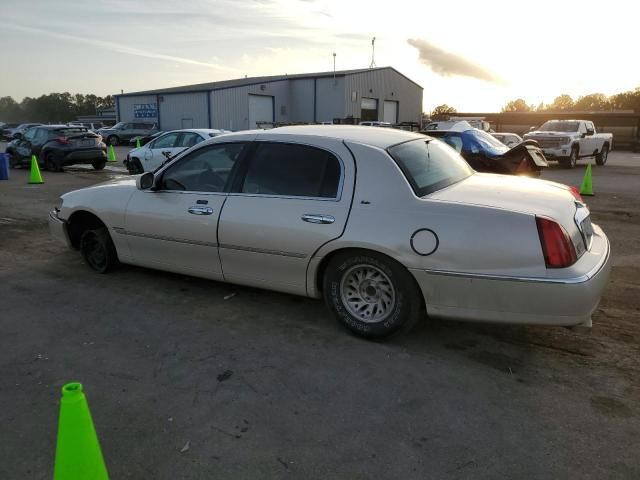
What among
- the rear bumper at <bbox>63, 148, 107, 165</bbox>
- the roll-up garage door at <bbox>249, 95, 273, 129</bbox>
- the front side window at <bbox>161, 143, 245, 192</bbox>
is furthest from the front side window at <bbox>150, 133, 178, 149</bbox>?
the roll-up garage door at <bbox>249, 95, 273, 129</bbox>

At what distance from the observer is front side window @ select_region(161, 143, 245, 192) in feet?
14.9

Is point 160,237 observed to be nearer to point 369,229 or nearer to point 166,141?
point 369,229

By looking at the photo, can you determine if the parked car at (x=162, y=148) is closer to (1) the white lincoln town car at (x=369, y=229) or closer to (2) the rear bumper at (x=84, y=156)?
(2) the rear bumper at (x=84, y=156)

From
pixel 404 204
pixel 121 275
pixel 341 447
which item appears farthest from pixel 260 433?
pixel 121 275

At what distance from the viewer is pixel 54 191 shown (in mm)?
12047

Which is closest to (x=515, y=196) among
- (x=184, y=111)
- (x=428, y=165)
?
(x=428, y=165)

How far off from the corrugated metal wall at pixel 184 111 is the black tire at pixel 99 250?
30.4 metres

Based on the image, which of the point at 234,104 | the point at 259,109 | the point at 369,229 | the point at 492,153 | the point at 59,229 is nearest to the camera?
the point at 369,229

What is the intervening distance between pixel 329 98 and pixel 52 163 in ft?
79.2

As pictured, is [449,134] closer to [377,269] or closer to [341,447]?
[377,269]

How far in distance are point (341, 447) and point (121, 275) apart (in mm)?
3687

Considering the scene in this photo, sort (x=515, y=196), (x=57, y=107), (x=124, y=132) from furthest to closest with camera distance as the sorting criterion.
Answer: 1. (x=57, y=107)
2. (x=124, y=132)
3. (x=515, y=196)

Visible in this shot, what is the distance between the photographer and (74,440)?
1921 mm

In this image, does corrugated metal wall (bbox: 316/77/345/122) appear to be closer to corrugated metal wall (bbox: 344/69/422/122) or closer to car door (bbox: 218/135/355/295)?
corrugated metal wall (bbox: 344/69/422/122)
